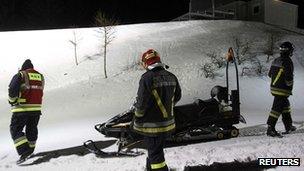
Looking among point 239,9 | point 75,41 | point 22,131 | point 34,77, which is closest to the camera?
point 22,131

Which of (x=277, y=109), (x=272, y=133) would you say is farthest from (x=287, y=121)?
(x=272, y=133)

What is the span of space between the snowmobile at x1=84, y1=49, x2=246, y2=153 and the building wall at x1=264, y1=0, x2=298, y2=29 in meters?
26.8

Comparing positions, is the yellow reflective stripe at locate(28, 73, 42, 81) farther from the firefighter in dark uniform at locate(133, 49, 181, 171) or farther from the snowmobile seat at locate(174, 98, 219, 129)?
the firefighter in dark uniform at locate(133, 49, 181, 171)

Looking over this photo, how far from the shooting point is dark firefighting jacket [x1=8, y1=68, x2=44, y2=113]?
→ 894 centimetres

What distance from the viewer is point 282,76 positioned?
30.9ft

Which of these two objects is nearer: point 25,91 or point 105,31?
point 25,91

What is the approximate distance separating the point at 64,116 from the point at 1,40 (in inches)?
629

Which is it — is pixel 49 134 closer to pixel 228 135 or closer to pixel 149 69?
pixel 228 135

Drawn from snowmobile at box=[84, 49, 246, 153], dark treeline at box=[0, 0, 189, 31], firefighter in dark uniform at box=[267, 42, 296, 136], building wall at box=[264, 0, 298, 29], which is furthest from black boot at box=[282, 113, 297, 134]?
dark treeline at box=[0, 0, 189, 31]

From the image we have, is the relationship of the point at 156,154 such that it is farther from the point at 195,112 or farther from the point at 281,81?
the point at 281,81

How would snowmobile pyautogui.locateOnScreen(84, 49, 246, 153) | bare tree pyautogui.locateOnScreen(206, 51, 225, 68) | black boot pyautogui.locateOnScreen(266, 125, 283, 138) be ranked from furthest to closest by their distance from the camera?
bare tree pyautogui.locateOnScreen(206, 51, 225, 68), black boot pyautogui.locateOnScreen(266, 125, 283, 138), snowmobile pyautogui.locateOnScreen(84, 49, 246, 153)

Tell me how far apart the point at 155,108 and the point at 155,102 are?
85mm

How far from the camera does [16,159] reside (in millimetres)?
9375

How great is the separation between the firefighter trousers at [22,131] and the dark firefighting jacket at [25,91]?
0.40ft
